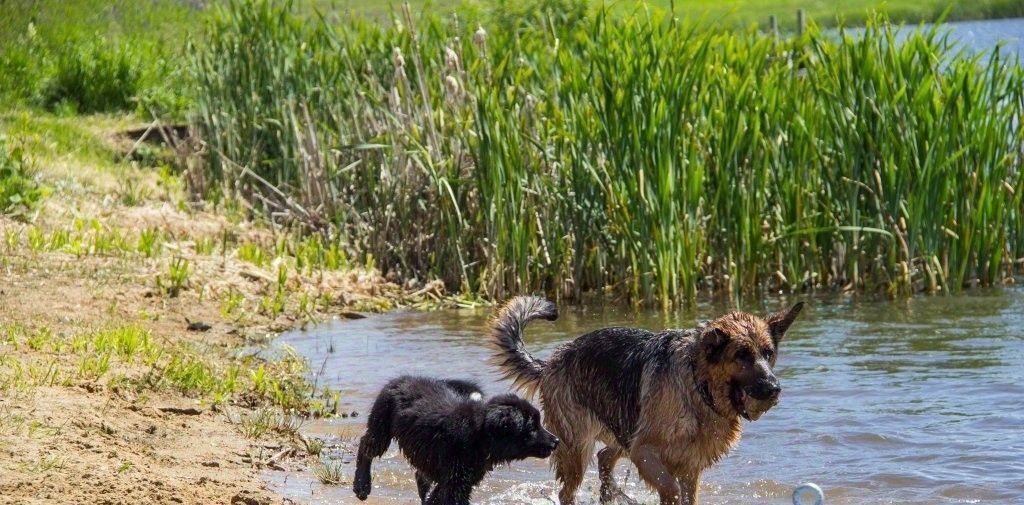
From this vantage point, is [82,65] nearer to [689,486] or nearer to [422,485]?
[422,485]

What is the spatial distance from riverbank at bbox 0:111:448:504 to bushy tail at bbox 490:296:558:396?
1.05m

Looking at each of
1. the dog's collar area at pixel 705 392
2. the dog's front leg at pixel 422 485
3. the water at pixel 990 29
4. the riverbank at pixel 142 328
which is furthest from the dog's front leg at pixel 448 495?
the water at pixel 990 29

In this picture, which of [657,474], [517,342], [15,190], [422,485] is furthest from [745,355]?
[15,190]

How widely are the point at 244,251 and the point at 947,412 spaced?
6.10m

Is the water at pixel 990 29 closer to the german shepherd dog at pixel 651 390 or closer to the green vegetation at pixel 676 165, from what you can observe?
the green vegetation at pixel 676 165

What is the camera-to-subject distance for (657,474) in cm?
590

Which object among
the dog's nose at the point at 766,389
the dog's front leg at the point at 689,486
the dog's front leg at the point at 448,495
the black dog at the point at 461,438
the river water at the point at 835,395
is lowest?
the river water at the point at 835,395

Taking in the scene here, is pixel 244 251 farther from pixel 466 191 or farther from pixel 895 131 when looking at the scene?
pixel 895 131

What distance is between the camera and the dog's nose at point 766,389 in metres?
5.65

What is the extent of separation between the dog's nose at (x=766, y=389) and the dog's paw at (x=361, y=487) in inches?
67.5

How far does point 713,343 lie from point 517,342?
47.6 inches

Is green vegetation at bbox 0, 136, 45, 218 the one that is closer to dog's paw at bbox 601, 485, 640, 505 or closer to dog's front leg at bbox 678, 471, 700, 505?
dog's paw at bbox 601, 485, 640, 505

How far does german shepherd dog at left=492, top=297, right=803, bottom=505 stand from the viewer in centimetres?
581

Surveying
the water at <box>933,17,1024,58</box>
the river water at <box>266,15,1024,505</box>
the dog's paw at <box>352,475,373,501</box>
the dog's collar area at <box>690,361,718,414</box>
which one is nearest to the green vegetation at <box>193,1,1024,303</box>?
the river water at <box>266,15,1024,505</box>
